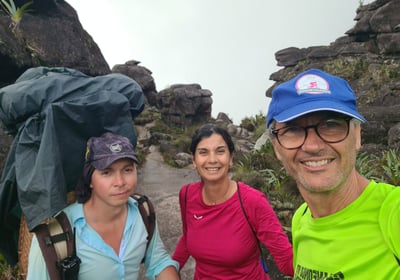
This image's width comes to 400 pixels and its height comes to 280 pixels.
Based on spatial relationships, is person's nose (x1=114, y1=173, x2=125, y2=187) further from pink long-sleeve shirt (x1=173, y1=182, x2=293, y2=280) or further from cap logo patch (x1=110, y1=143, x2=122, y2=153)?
pink long-sleeve shirt (x1=173, y1=182, x2=293, y2=280)

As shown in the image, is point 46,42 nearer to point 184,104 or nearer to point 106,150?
point 106,150

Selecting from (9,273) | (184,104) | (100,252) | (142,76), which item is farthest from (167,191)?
(142,76)

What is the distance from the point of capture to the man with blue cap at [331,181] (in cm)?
128

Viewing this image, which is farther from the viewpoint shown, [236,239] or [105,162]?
[236,239]

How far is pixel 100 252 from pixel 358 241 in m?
1.53

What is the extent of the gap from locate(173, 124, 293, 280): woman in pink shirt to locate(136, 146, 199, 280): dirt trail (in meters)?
2.86

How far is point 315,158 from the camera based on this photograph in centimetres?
147

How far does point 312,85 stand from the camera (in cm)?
148

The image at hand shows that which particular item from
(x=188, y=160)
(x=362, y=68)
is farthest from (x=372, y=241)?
(x=362, y=68)

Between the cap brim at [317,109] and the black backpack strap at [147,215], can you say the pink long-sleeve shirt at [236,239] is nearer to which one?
the black backpack strap at [147,215]

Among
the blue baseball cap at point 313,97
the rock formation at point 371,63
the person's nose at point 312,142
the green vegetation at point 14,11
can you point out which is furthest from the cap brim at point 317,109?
the green vegetation at point 14,11

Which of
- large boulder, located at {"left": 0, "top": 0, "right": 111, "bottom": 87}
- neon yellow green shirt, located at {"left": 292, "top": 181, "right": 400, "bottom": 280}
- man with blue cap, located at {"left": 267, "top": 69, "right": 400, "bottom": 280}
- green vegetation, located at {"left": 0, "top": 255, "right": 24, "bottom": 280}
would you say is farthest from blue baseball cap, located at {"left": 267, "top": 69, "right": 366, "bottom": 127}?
large boulder, located at {"left": 0, "top": 0, "right": 111, "bottom": 87}

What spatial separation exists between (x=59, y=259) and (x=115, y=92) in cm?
113

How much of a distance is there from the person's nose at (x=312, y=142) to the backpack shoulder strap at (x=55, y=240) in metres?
1.50
